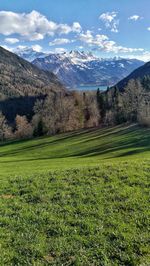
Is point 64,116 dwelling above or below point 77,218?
above

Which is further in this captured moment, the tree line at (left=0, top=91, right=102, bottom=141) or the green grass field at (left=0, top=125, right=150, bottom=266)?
the tree line at (left=0, top=91, right=102, bottom=141)

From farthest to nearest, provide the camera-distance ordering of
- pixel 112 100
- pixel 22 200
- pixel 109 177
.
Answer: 1. pixel 112 100
2. pixel 109 177
3. pixel 22 200

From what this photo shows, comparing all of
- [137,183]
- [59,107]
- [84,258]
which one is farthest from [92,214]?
[59,107]

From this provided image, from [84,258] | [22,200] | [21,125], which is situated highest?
[21,125]

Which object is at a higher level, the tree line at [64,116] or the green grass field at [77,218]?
the tree line at [64,116]

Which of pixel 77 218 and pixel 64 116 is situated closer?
pixel 77 218

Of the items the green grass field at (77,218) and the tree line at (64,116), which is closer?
the green grass field at (77,218)

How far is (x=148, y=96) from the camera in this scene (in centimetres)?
10319

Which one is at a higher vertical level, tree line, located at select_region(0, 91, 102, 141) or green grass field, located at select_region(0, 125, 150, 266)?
tree line, located at select_region(0, 91, 102, 141)

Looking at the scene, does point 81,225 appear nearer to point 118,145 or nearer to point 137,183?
point 137,183

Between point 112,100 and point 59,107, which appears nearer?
point 59,107

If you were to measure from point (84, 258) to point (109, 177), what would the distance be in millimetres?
8455

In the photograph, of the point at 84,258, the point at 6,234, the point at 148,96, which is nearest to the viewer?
the point at 84,258

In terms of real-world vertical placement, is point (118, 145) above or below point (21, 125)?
below
